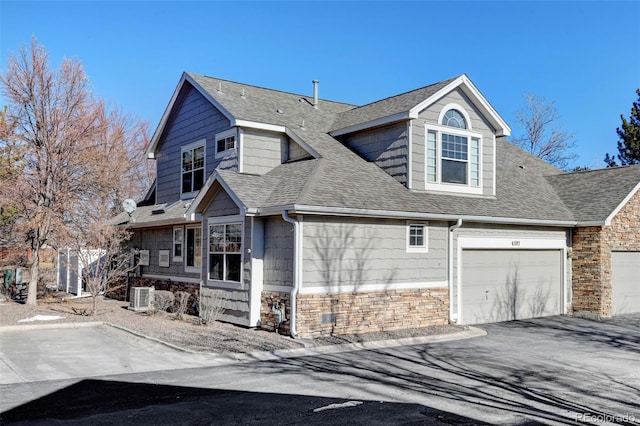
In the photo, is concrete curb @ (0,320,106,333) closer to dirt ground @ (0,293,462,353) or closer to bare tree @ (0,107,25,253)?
dirt ground @ (0,293,462,353)

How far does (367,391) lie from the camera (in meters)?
8.22

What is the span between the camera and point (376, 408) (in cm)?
732

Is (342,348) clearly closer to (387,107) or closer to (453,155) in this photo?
(453,155)

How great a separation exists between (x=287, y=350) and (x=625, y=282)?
13276mm

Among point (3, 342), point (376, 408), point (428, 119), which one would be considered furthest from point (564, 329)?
point (3, 342)

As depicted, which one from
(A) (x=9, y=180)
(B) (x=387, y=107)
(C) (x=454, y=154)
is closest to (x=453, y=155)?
(C) (x=454, y=154)

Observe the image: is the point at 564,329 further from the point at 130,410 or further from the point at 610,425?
the point at 130,410

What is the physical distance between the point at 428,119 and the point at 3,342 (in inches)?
469

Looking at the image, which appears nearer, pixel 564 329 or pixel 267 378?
pixel 267 378

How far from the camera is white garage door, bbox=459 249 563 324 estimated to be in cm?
1581

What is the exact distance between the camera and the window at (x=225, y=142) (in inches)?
648

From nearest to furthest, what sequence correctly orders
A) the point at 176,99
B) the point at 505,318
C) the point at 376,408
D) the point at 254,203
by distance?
the point at 376,408 < the point at 254,203 < the point at 505,318 < the point at 176,99

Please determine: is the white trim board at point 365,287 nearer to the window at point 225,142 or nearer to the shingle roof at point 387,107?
Answer: the shingle roof at point 387,107

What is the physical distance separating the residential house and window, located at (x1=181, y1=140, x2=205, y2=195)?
67 mm
